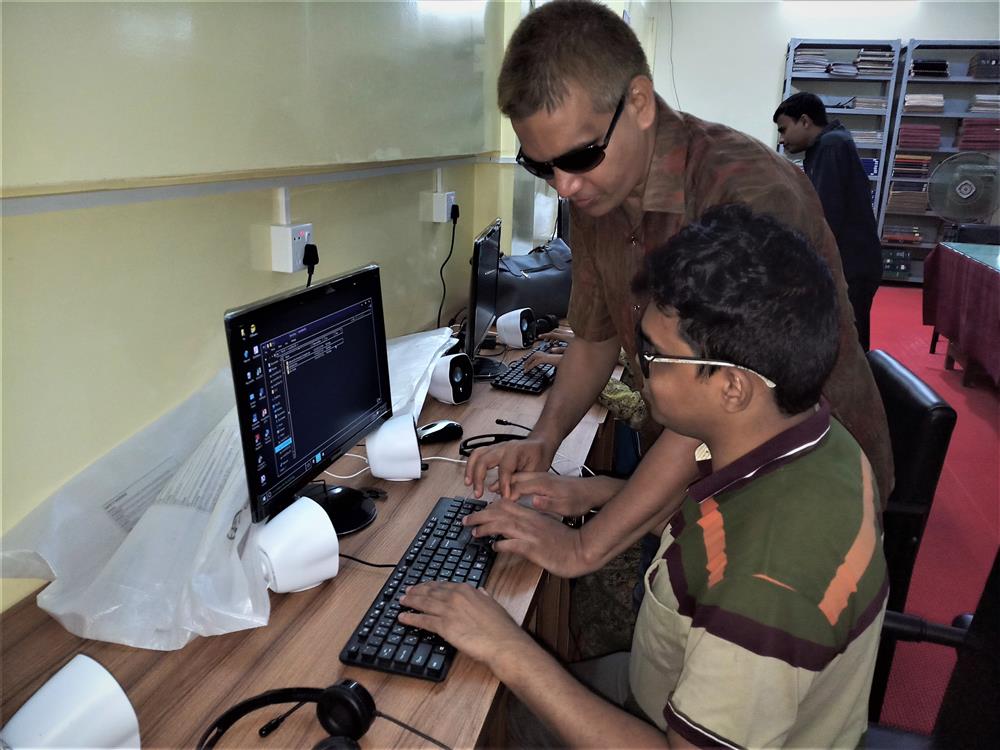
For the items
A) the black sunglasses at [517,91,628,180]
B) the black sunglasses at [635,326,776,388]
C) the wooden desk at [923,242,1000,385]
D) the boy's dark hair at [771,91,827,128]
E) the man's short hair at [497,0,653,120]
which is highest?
the boy's dark hair at [771,91,827,128]

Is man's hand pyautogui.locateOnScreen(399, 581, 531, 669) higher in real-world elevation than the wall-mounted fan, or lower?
lower

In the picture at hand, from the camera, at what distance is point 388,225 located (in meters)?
2.07

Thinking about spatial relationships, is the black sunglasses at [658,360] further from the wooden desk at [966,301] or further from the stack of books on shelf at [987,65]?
the stack of books on shelf at [987,65]

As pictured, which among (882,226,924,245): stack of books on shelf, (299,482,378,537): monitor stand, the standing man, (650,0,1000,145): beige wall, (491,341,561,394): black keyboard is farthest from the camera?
(882,226,924,245): stack of books on shelf

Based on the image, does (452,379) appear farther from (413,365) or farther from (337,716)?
(337,716)

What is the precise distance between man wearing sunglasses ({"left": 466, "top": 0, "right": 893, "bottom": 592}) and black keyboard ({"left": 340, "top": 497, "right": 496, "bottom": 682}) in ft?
0.24

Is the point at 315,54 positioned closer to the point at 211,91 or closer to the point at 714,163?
the point at 211,91

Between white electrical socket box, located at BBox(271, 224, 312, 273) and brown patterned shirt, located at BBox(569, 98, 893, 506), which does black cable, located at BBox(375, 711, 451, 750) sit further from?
white electrical socket box, located at BBox(271, 224, 312, 273)

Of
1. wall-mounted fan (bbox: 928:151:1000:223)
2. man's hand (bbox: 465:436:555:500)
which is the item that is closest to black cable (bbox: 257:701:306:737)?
man's hand (bbox: 465:436:555:500)

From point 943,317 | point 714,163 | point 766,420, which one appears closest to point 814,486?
point 766,420

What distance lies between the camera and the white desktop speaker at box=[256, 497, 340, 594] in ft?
3.27

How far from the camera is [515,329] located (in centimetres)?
239

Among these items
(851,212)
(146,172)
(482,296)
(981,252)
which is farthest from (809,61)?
(146,172)

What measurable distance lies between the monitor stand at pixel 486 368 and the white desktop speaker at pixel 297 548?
102 centimetres
